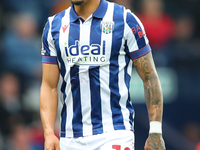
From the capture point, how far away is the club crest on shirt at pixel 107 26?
11.2 feet

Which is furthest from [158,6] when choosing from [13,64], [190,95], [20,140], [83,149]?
[83,149]

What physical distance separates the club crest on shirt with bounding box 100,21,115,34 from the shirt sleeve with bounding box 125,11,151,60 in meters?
0.13

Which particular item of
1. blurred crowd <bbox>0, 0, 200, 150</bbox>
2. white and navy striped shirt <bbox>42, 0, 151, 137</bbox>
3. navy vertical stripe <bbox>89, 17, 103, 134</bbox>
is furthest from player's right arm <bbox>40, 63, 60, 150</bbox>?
blurred crowd <bbox>0, 0, 200, 150</bbox>

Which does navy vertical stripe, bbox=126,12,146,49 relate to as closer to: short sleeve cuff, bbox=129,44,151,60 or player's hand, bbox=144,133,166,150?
short sleeve cuff, bbox=129,44,151,60

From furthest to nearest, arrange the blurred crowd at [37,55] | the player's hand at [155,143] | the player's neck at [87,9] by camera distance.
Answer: the blurred crowd at [37,55]
the player's neck at [87,9]
the player's hand at [155,143]

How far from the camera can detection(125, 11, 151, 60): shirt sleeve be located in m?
3.39

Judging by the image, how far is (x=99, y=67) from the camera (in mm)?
3357

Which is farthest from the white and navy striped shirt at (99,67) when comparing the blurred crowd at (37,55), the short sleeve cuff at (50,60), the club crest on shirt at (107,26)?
the blurred crowd at (37,55)

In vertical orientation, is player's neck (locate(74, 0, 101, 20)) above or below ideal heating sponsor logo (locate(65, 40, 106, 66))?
above

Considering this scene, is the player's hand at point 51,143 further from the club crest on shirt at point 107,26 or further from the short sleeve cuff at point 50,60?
the club crest on shirt at point 107,26

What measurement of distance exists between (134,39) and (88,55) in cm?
41

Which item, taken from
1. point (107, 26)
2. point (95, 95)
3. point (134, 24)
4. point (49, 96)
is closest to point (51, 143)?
point (49, 96)

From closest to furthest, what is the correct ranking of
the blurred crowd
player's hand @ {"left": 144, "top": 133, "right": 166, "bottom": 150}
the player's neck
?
→ player's hand @ {"left": 144, "top": 133, "right": 166, "bottom": 150}, the player's neck, the blurred crowd

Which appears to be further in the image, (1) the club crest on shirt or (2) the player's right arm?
(2) the player's right arm
